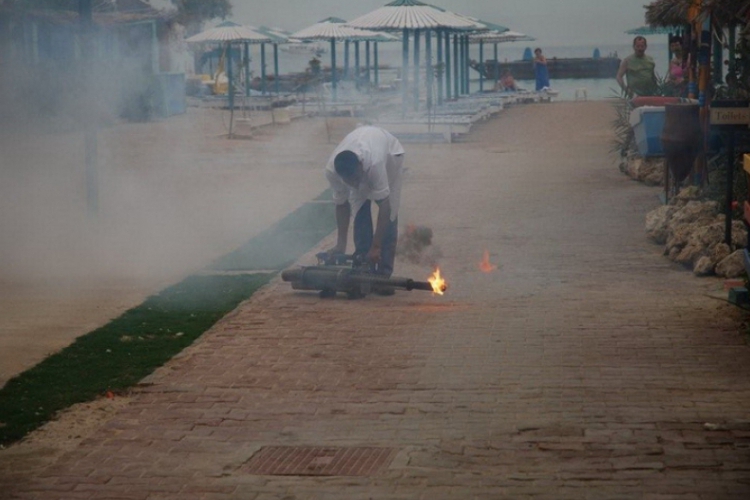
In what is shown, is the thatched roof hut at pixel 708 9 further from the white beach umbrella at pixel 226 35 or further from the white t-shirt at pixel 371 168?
the white beach umbrella at pixel 226 35

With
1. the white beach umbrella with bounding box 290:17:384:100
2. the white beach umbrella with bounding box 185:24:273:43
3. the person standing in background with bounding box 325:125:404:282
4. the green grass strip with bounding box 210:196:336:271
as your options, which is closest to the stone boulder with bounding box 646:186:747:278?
the person standing in background with bounding box 325:125:404:282

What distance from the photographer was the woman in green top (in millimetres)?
18000

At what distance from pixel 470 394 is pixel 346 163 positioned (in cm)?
266

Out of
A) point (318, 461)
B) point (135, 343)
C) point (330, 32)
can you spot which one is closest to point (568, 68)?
point (330, 32)

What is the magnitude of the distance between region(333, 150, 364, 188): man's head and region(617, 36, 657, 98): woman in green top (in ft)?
32.6

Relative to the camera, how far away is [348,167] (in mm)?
8836

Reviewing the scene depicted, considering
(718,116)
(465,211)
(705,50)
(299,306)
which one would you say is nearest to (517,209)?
(465,211)

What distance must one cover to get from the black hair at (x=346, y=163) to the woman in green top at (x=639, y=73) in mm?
10009

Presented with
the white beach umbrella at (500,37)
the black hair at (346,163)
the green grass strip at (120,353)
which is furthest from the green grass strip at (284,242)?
the white beach umbrella at (500,37)

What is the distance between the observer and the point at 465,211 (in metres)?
14.1

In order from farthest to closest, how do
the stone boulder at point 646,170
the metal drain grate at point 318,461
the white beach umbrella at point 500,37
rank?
the white beach umbrella at point 500,37, the stone boulder at point 646,170, the metal drain grate at point 318,461

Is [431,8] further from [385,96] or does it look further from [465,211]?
[465,211]

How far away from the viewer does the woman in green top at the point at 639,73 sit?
18.0 m

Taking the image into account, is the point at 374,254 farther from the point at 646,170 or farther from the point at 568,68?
the point at 568,68
